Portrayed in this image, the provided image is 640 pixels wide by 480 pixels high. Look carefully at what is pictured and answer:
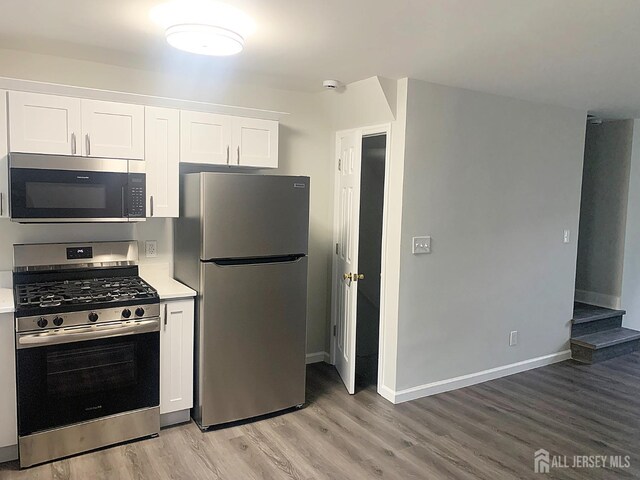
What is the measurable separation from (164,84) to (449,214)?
2.24 m

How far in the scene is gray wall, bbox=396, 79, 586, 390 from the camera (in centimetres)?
362

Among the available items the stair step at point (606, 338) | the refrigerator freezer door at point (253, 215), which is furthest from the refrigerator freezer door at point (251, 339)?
the stair step at point (606, 338)

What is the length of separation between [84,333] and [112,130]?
1.19m

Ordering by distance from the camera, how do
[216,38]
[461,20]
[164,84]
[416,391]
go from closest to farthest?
[461,20] < [216,38] < [164,84] < [416,391]

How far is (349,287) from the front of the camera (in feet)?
12.5

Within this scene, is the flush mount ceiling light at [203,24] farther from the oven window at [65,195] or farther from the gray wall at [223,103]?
the oven window at [65,195]

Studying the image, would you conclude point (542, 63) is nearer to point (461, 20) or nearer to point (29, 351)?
point (461, 20)

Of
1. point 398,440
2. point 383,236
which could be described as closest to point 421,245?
point 383,236

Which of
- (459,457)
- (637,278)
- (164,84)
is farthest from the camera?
(637,278)

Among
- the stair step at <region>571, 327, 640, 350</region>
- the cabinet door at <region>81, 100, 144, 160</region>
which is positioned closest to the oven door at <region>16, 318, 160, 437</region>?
the cabinet door at <region>81, 100, 144, 160</region>

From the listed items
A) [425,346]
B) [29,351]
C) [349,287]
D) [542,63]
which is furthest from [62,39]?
[425,346]

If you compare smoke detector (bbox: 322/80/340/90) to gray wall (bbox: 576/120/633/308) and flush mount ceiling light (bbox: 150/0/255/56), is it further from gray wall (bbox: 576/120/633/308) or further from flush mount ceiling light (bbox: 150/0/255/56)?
gray wall (bbox: 576/120/633/308)

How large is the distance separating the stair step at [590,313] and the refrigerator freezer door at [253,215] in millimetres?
3106

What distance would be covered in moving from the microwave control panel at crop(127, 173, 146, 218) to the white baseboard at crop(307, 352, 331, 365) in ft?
6.63
